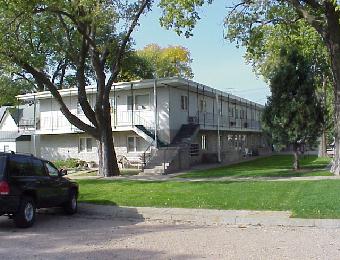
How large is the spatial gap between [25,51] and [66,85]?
107 feet

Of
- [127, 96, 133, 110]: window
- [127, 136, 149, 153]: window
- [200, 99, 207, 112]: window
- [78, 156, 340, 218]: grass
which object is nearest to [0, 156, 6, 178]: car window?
[78, 156, 340, 218]: grass

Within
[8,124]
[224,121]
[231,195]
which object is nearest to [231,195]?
[231,195]

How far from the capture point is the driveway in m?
8.68

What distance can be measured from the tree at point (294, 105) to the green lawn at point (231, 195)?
629cm

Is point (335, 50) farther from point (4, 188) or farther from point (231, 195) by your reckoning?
point (4, 188)

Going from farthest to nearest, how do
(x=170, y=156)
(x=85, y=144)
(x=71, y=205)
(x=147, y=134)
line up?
(x=85, y=144)
(x=147, y=134)
(x=170, y=156)
(x=71, y=205)

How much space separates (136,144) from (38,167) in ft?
73.1

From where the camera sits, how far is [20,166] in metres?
12.6

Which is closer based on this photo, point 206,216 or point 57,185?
point 206,216

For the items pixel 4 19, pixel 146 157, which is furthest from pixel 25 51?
pixel 146 157

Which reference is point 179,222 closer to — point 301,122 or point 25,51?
point 301,122

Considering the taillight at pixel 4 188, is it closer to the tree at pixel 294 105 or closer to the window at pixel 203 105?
the tree at pixel 294 105

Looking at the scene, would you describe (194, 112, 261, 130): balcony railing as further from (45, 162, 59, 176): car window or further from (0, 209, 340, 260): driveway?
(0, 209, 340, 260): driveway

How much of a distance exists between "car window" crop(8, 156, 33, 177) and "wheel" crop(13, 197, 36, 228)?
0.69 metres
